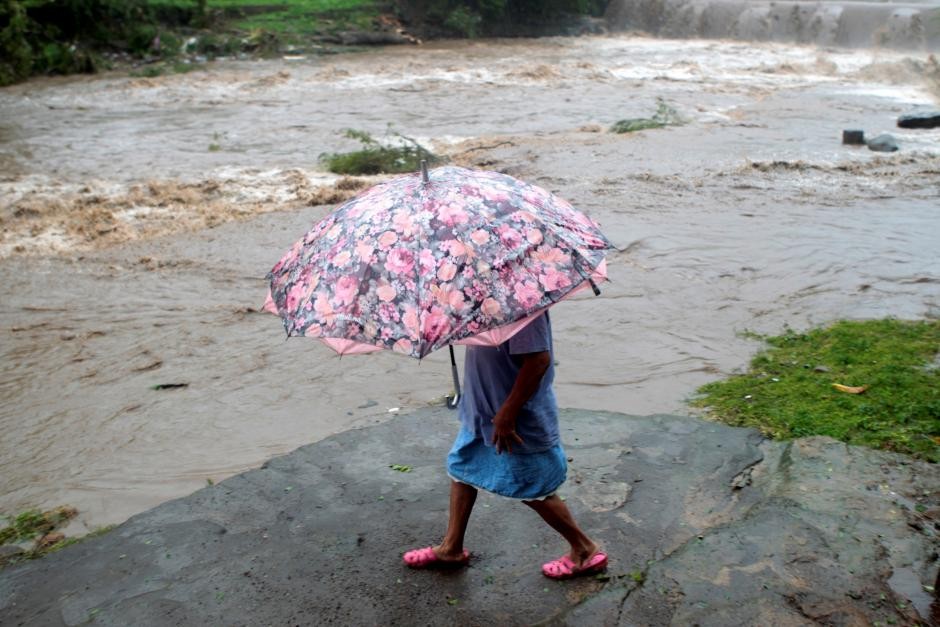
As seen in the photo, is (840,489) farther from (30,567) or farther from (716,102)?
(716,102)

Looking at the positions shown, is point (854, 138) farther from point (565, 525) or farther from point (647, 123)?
point (565, 525)

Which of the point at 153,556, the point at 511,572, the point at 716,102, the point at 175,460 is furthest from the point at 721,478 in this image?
the point at 716,102

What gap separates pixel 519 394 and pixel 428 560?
86 centimetres

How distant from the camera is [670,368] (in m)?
5.58

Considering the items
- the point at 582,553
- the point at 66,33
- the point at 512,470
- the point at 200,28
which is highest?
the point at 200,28

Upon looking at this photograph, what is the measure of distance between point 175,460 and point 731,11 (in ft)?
90.6

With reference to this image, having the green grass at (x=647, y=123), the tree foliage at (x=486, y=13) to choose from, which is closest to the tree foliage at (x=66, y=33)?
the tree foliage at (x=486, y=13)

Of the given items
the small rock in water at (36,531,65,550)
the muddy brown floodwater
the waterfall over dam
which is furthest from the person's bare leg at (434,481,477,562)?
the waterfall over dam

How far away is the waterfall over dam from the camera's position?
23906mm

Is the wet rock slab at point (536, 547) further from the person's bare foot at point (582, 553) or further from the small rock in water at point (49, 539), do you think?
the small rock in water at point (49, 539)

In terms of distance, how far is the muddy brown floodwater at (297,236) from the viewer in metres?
5.21

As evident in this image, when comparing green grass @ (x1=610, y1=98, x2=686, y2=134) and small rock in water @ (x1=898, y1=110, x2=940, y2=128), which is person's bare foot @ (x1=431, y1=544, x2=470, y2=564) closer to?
green grass @ (x1=610, y1=98, x2=686, y2=134)

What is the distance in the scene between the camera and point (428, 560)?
338 cm

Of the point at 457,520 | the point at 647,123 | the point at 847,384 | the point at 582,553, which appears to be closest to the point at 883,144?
the point at 647,123
